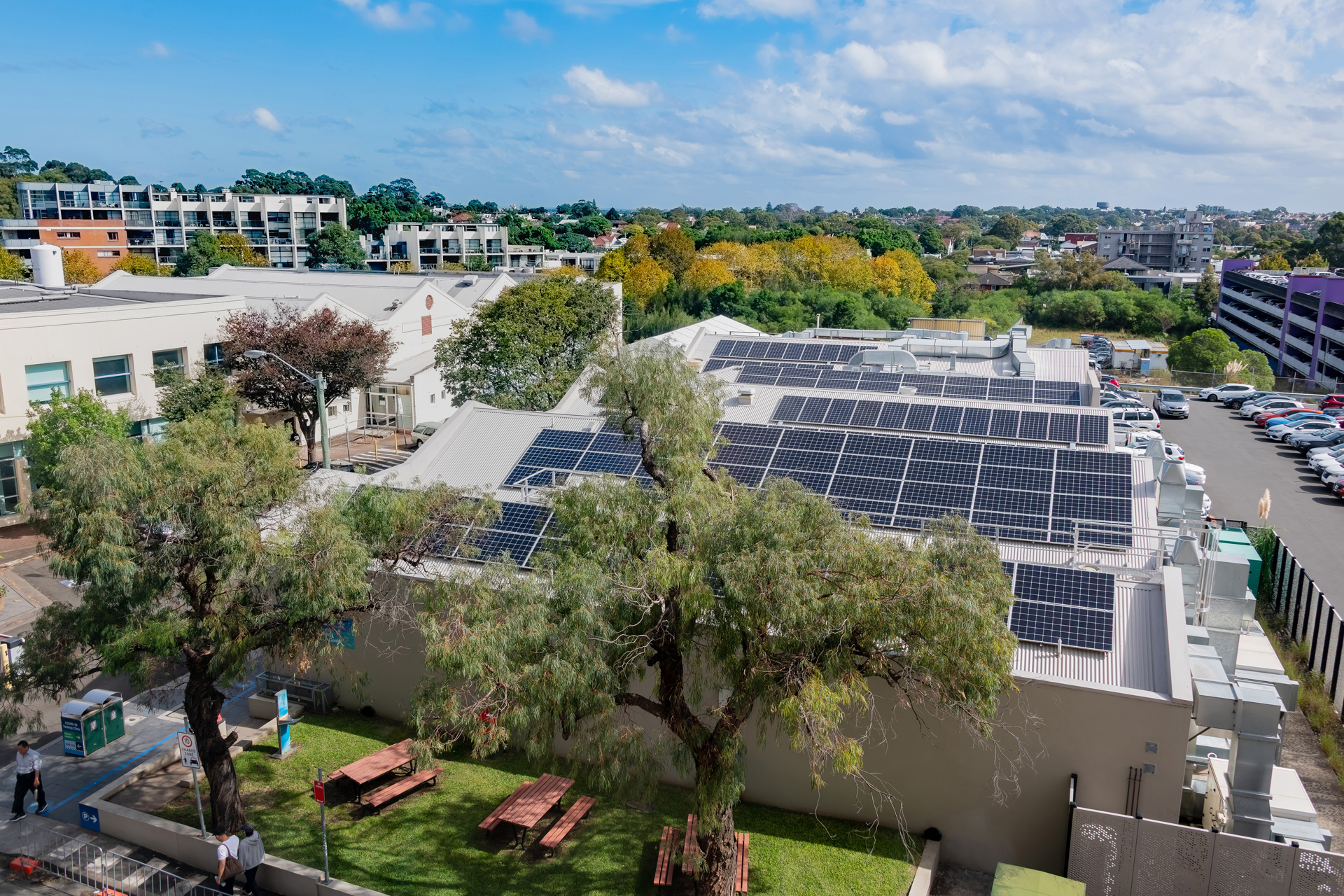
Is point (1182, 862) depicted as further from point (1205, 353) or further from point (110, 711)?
point (1205, 353)

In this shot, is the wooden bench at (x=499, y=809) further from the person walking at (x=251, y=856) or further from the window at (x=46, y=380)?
the window at (x=46, y=380)

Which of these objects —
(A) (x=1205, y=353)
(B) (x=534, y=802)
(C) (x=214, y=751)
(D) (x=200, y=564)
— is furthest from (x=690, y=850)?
(A) (x=1205, y=353)

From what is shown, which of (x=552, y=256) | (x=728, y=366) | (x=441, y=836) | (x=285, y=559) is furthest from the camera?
(x=552, y=256)

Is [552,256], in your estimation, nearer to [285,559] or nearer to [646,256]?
[646,256]

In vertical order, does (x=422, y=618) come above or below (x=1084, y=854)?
above

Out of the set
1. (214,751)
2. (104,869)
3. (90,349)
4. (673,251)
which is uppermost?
(673,251)

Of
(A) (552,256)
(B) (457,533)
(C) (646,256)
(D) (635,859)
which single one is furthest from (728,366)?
(A) (552,256)

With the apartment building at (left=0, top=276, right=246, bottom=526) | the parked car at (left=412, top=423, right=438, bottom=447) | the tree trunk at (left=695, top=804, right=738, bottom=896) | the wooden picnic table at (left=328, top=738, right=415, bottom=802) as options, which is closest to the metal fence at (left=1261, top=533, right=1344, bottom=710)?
the tree trunk at (left=695, top=804, right=738, bottom=896)
